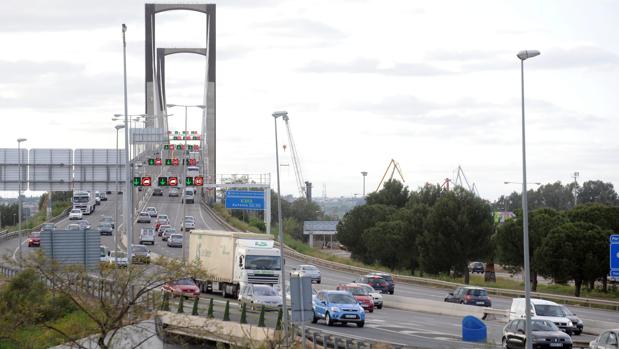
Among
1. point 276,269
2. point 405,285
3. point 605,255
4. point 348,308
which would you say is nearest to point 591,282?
point 605,255

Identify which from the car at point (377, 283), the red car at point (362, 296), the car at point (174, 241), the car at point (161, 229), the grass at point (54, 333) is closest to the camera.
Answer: the grass at point (54, 333)

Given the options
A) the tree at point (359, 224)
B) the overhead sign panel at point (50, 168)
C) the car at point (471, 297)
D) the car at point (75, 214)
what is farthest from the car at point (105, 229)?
Result: the car at point (471, 297)

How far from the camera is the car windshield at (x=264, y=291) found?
4638 centimetres

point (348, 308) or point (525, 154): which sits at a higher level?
point (525, 154)

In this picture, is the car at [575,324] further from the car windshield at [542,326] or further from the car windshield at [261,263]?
the car windshield at [261,263]

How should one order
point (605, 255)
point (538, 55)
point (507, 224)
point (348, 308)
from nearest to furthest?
point (538, 55) < point (348, 308) < point (605, 255) < point (507, 224)

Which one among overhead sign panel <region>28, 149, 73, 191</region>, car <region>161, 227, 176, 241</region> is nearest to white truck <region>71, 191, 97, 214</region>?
car <region>161, 227, 176, 241</region>

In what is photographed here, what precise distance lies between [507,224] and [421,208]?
46.4 ft

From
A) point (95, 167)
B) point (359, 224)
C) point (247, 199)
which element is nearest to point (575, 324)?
point (95, 167)

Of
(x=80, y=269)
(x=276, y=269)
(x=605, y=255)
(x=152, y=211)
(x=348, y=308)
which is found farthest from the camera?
(x=152, y=211)

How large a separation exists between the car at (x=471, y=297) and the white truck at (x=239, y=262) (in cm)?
1003

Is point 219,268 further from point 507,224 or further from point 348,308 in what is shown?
point 507,224

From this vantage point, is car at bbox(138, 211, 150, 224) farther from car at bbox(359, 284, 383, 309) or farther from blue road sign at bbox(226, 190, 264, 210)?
car at bbox(359, 284, 383, 309)

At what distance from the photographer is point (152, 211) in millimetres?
126375
